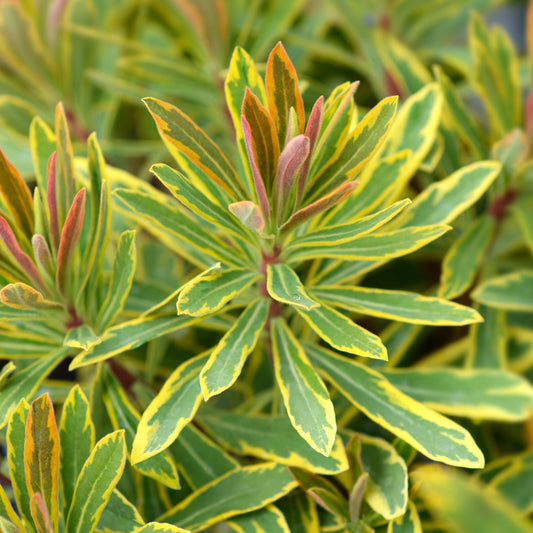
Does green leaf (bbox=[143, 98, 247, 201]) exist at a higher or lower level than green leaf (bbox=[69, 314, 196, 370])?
higher

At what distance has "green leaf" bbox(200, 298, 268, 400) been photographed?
0.57 metres

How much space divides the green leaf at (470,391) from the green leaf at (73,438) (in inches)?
13.9

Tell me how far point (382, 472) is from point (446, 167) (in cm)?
45

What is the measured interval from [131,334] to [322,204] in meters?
0.24

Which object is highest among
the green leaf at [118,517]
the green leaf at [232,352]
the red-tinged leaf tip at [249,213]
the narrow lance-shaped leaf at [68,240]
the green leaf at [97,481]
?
the narrow lance-shaped leaf at [68,240]

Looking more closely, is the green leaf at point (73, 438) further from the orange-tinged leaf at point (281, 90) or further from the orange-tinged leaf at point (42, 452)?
the orange-tinged leaf at point (281, 90)

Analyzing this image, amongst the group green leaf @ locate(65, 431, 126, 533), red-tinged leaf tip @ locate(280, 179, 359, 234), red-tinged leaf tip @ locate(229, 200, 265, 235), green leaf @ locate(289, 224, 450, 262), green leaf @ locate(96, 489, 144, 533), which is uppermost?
red-tinged leaf tip @ locate(229, 200, 265, 235)

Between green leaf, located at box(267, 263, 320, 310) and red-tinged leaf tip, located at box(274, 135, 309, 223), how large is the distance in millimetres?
52

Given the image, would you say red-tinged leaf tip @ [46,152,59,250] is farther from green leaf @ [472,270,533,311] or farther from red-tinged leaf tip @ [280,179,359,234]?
green leaf @ [472,270,533,311]

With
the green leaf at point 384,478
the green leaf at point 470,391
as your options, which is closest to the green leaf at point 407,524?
the green leaf at point 384,478

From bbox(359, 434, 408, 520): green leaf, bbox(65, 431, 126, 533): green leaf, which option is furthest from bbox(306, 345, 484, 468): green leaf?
bbox(65, 431, 126, 533): green leaf

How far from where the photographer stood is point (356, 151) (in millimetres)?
618

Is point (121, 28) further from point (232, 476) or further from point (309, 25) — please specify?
point (232, 476)

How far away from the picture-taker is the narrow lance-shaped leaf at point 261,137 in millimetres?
568
